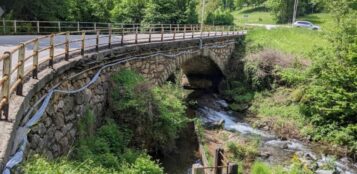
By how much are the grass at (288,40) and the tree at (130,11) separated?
13.1 metres

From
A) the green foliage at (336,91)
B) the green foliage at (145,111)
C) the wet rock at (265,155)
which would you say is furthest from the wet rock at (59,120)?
the green foliage at (336,91)

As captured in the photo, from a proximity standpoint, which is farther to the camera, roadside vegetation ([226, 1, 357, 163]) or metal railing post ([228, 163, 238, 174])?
roadside vegetation ([226, 1, 357, 163])

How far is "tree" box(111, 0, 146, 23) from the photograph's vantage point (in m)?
46.6

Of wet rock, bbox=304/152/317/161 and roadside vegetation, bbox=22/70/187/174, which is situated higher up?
roadside vegetation, bbox=22/70/187/174

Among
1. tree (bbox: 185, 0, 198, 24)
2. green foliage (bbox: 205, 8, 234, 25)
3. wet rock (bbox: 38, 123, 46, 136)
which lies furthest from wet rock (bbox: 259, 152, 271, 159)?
green foliage (bbox: 205, 8, 234, 25)

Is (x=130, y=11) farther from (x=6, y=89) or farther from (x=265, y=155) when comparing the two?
(x=6, y=89)

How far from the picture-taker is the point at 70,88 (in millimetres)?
12609

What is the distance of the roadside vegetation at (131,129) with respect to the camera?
1266cm

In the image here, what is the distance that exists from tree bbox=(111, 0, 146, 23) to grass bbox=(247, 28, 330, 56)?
43.1 feet

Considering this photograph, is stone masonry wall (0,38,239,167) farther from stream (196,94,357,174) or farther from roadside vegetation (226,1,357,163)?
roadside vegetation (226,1,357,163)

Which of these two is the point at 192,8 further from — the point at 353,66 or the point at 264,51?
the point at 353,66

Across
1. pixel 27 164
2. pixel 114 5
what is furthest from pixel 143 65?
pixel 114 5

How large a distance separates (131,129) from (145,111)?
2.75ft

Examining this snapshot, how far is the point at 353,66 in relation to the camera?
A: 960 inches
